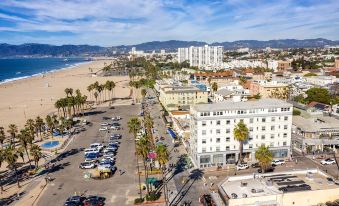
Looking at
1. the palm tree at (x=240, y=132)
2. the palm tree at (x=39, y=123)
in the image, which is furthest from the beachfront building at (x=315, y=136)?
the palm tree at (x=39, y=123)

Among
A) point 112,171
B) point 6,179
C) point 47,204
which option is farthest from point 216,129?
point 6,179

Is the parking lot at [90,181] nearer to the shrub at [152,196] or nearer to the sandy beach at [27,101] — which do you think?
the shrub at [152,196]

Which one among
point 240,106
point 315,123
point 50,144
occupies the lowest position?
point 50,144

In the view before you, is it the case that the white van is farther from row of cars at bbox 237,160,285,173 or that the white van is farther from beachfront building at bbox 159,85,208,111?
beachfront building at bbox 159,85,208,111

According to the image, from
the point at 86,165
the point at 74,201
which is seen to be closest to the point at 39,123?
the point at 86,165

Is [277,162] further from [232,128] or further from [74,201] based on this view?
[74,201]
